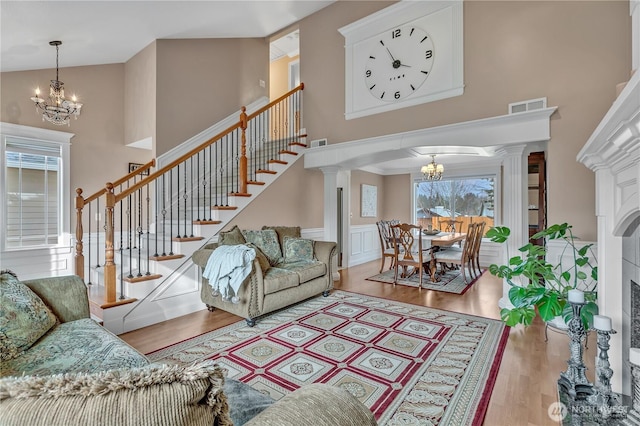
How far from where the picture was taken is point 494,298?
4.06 meters

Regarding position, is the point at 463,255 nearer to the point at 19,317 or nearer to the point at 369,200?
the point at 369,200

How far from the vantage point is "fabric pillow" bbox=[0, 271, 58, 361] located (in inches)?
61.2

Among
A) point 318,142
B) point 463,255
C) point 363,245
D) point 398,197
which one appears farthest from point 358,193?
point 463,255

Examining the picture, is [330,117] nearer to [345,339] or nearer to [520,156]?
[520,156]

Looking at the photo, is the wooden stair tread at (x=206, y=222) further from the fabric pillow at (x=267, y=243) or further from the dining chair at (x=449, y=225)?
the dining chair at (x=449, y=225)

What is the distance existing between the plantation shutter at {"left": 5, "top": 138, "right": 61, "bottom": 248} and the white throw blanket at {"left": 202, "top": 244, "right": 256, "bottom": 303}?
2.95m

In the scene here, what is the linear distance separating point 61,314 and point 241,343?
1311mm

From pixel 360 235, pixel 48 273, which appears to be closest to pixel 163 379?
pixel 48 273

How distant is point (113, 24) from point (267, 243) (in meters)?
3.37

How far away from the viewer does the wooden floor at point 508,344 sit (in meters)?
1.85

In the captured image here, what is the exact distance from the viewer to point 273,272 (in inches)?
135

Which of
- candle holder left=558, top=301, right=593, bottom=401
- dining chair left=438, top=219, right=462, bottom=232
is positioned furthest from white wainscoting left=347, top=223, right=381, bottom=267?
candle holder left=558, top=301, right=593, bottom=401

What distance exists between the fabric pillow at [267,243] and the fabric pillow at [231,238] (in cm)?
14

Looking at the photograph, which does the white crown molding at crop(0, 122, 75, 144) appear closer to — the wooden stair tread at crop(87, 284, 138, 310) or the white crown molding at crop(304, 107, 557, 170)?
the wooden stair tread at crop(87, 284, 138, 310)
